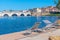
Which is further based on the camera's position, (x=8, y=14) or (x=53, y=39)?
(x=8, y=14)

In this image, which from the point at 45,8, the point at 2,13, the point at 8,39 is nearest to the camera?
the point at 8,39

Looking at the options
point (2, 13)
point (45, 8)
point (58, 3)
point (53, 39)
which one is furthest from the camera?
point (45, 8)

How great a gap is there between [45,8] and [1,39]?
162182 millimetres

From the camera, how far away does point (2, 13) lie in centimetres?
15125

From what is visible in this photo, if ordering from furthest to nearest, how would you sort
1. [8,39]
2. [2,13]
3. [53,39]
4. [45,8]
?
[45,8] < [2,13] < [8,39] < [53,39]

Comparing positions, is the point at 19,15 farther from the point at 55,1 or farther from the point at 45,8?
the point at 55,1

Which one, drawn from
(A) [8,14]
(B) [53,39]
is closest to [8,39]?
(B) [53,39]

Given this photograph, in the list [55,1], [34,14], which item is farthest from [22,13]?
[55,1]

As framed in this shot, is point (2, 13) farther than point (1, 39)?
Yes

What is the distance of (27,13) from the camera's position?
163 m

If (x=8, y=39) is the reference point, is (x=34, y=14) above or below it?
below

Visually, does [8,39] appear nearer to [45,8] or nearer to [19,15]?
[19,15]

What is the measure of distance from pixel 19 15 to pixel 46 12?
2225 cm

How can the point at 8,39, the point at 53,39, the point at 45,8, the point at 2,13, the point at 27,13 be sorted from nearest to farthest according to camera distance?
the point at 53,39 < the point at 8,39 < the point at 2,13 < the point at 27,13 < the point at 45,8
